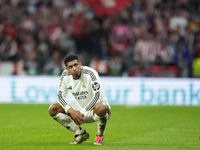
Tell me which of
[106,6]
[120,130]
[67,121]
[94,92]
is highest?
[106,6]

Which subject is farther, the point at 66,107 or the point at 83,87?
the point at 83,87

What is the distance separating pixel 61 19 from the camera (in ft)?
61.3

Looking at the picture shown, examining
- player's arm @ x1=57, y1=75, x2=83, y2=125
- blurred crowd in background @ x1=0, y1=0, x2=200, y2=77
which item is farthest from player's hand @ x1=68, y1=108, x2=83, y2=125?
blurred crowd in background @ x1=0, y1=0, x2=200, y2=77

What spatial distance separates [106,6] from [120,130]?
9.77 metres

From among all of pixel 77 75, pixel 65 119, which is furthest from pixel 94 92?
pixel 65 119

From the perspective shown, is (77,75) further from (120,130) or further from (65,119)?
(120,130)

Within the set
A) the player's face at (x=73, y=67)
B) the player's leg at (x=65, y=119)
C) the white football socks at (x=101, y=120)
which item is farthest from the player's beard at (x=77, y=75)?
the white football socks at (x=101, y=120)

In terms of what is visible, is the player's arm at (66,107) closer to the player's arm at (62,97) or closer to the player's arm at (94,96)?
the player's arm at (62,97)

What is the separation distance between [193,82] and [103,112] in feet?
28.0

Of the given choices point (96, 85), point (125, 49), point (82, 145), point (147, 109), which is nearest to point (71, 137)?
point (82, 145)

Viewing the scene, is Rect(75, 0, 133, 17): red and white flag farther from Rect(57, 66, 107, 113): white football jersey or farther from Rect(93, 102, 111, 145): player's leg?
Rect(93, 102, 111, 145): player's leg

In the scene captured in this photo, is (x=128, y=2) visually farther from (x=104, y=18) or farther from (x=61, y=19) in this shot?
(x=61, y=19)

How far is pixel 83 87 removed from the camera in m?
6.84

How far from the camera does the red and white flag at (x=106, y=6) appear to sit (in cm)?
1728
